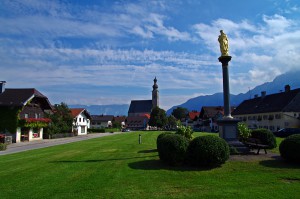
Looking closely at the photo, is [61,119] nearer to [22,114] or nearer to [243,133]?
[22,114]

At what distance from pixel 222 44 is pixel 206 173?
32.1 ft

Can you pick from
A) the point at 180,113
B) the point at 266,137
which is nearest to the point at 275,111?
the point at 266,137

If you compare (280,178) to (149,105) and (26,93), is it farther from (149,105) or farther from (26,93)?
(149,105)

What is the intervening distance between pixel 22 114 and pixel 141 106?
147373 mm

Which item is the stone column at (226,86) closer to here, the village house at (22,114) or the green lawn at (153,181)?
the green lawn at (153,181)

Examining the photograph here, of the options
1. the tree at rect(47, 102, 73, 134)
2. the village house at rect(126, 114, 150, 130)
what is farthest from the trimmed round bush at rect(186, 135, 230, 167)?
the village house at rect(126, 114, 150, 130)

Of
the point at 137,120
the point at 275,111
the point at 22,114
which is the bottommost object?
the point at 137,120

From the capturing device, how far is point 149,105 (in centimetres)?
18562

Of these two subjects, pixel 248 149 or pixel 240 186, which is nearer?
pixel 240 186

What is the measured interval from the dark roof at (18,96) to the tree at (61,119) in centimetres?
959

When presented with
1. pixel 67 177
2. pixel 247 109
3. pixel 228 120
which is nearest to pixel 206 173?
pixel 67 177

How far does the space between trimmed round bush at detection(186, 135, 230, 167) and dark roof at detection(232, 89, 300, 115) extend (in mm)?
46525

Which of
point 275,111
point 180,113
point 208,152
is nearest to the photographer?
point 208,152

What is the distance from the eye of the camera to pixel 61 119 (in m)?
58.0
